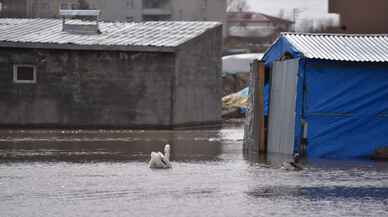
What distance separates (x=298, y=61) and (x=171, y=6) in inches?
2678

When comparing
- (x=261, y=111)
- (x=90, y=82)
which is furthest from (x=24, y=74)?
(x=261, y=111)

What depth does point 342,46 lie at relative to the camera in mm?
21625

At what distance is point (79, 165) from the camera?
19.5 metres

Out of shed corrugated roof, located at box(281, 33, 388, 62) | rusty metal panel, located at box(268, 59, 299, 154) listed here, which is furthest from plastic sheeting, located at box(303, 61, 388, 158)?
rusty metal panel, located at box(268, 59, 299, 154)

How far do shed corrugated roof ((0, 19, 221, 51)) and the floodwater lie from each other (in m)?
7.98

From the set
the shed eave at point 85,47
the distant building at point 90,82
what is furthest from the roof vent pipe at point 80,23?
the shed eave at point 85,47

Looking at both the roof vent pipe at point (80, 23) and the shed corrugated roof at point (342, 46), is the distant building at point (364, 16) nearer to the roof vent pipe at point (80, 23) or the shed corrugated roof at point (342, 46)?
the roof vent pipe at point (80, 23)

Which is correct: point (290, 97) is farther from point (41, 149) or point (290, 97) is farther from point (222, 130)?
point (222, 130)

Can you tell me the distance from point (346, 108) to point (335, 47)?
4.35 ft

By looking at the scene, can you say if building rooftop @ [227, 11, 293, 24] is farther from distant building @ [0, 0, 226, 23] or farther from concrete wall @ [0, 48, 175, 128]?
concrete wall @ [0, 48, 175, 128]

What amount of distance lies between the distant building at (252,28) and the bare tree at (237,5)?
0.68 m

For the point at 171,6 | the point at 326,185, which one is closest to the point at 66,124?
the point at 326,185

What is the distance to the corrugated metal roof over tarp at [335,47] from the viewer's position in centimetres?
2088

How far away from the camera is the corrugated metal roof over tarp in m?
20.9
